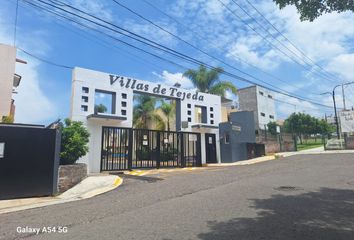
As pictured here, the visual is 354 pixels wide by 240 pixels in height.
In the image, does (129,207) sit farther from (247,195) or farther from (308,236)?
(308,236)

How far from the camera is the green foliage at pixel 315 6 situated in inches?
250

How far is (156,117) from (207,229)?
2448cm

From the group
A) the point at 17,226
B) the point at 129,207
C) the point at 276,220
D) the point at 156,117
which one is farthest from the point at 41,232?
the point at 156,117

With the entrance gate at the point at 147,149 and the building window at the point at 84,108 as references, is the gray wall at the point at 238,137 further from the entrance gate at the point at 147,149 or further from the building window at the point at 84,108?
the building window at the point at 84,108

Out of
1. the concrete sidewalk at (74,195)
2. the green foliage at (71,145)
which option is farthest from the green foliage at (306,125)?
the green foliage at (71,145)

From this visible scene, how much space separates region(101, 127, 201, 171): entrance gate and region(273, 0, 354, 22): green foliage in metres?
12.9

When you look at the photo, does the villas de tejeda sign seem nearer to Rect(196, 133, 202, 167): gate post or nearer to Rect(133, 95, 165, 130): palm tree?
Rect(196, 133, 202, 167): gate post

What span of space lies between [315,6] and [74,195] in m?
9.44

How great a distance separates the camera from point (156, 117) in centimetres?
2973

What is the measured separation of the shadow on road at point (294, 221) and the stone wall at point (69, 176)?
722cm

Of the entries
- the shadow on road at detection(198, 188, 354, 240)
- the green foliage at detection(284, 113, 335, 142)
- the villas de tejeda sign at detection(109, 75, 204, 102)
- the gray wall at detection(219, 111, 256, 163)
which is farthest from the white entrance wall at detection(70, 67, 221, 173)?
the green foliage at detection(284, 113, 335, 142)

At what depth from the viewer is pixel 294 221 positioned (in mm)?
5863

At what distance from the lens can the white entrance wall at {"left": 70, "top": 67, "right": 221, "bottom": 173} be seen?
1667 cm

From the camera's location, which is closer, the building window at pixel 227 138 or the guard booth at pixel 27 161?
the guard booth at pixel 27 161
